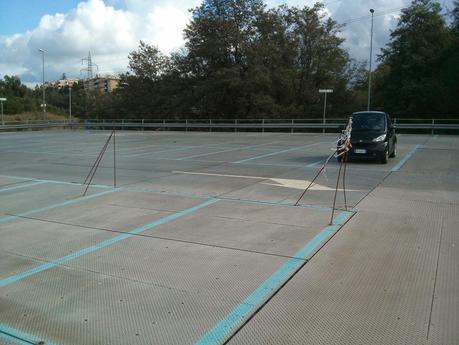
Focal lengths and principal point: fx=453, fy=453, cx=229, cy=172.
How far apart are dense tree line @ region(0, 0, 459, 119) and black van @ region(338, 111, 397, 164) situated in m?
25.6

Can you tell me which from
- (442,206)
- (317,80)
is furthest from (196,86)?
(442,206)

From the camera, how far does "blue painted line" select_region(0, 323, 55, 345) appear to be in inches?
146

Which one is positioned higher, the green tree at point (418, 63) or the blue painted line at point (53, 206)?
the green tree at point (418, 63)

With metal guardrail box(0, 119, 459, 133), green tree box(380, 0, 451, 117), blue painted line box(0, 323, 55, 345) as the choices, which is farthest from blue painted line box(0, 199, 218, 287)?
green tree box(380, 0, 451, 117)

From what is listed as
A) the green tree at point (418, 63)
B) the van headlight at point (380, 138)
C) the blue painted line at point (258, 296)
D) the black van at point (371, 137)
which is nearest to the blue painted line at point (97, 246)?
the blue painted line at point (258, 296)

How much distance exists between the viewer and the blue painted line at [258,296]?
3.75 m

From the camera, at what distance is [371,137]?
49.0 ft

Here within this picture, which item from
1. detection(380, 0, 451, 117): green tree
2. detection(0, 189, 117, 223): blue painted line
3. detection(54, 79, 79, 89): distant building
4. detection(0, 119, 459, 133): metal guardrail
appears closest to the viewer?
detection(0, 189, 117, 223): blue painted line

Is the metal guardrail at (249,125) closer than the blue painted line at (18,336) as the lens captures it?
No

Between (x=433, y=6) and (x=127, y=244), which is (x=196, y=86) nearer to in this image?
(x=433, y=6)

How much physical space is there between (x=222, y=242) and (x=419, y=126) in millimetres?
29276

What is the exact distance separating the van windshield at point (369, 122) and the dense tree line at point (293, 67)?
83.8ft

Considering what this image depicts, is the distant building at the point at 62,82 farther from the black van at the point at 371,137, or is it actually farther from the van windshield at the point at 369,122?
the black van at the point at 371,137

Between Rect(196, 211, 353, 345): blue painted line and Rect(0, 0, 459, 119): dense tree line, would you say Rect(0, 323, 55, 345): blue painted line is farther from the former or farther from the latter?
Rect(0, 0, 459, 119): dense tree line
